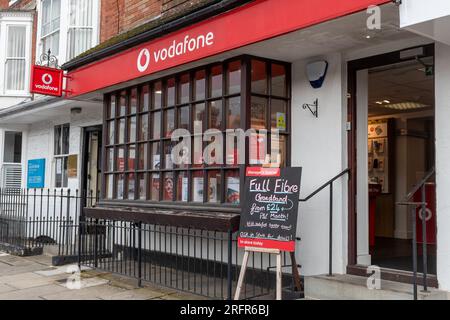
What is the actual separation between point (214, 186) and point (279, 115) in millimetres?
1335

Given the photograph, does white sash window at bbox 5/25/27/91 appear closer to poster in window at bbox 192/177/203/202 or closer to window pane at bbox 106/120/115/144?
window pane at bbox 106/120/115/144

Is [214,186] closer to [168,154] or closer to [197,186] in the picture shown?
[197,186]

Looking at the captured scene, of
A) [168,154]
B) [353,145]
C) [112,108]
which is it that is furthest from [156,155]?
[353,145]

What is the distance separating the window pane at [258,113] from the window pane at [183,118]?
4.04 feet

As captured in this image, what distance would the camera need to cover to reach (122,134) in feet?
28.4

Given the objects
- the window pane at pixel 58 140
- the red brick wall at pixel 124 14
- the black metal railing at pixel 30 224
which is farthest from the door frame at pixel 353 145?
the window pane at pixel 58 140

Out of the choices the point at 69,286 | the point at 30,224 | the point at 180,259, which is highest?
the point at 30,224

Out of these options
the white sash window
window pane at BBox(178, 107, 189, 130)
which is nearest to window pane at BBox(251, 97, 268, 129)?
window pane at BBox(178, 107, 189, 130)

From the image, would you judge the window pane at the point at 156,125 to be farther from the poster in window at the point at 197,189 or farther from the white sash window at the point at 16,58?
the white sash window at the point at 16,58

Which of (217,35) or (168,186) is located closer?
(217,35)

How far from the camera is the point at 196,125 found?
7156mm

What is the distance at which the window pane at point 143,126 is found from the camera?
26.8 feet

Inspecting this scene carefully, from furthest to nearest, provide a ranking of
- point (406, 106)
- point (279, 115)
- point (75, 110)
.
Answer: point (75, 110)
point (406, 106)
point (279, 115)

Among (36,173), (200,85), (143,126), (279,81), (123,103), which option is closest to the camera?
(279,81)
